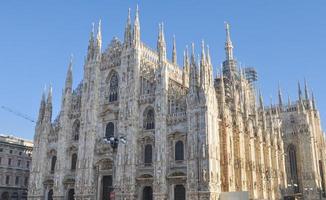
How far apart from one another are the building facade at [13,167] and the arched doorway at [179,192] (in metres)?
38.1

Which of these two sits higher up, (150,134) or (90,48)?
(90,48)

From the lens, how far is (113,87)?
53.3 meters

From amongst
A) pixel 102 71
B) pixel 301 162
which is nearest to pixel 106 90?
pixel 102 71

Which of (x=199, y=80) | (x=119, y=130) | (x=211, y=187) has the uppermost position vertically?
(x=199, y=80)

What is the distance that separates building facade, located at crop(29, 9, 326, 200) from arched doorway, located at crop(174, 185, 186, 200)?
128 mm

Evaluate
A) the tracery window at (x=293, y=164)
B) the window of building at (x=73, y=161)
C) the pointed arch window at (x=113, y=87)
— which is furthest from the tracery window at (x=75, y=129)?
the tracery window at (x=293, y=164)

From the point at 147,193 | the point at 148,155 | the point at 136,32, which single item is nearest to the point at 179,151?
the point at 148,155

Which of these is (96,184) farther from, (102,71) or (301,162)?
(301,162)

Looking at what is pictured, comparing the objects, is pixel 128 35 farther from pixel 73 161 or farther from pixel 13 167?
pixel 13 167

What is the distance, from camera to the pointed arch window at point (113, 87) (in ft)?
173

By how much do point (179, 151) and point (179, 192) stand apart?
15.4 feet

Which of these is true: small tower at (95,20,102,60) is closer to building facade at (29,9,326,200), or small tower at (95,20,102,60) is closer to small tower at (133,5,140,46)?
building facade at (29,9,326,200)

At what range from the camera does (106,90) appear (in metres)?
53.7

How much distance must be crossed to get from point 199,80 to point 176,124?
232 inches
